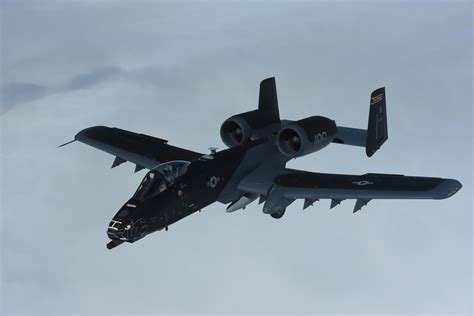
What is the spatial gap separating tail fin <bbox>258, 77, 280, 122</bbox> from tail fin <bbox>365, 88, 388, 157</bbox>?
4113mm

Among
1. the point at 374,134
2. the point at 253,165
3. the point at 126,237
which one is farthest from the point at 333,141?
the point at 126,237

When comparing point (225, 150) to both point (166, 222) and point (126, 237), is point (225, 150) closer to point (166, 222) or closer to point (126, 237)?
point (166, 222)

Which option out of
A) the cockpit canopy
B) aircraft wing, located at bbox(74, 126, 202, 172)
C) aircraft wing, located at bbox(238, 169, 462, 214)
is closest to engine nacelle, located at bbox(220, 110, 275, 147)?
aircraft wing, located at bbox(74, 126, 202, 172)

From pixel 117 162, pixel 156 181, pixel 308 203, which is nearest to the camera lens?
pixel 156 181

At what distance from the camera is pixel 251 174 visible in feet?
74.7

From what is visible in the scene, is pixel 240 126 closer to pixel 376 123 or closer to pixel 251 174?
pixel 251 174

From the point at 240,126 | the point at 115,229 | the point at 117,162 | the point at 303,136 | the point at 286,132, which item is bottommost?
the point at 115,229

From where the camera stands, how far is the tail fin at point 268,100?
998 inches

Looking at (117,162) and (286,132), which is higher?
(286,132)

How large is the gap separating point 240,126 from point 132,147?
4.43 metres

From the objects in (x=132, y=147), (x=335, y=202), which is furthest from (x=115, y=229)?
(x=335, y=202)

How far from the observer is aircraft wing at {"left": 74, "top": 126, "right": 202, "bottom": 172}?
23875mm

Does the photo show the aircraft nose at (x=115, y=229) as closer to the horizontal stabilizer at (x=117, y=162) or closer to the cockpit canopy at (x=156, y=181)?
the cockpit canopy at (x=156, y=181)

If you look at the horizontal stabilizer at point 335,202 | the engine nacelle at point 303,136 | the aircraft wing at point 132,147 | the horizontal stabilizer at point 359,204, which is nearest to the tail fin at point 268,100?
the engine nacelle at point 303,136
